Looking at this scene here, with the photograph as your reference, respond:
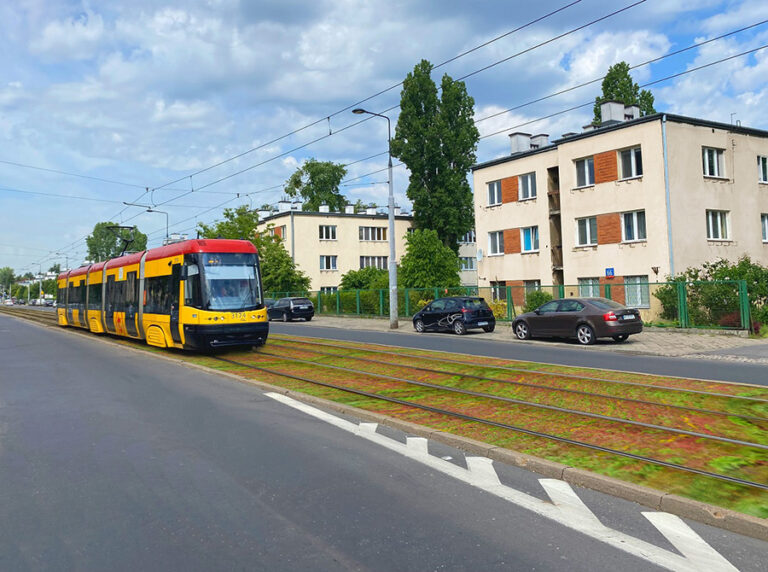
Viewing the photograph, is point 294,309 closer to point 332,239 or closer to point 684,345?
point 332,239

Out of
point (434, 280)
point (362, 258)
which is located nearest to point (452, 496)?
point (434, 280)

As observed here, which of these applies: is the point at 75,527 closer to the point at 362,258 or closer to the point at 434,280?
the point at 434,280

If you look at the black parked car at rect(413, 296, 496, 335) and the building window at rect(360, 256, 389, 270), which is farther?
the building window at rect(360, 256, 389, 270)

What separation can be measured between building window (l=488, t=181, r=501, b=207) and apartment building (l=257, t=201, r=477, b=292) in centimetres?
1617

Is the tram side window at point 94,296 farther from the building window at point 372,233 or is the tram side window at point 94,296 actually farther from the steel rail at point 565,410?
the building window at point 372,233

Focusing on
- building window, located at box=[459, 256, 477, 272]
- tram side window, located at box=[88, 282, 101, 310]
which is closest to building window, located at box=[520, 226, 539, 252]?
tram side window, located at box=[88, 282, 101, 310]

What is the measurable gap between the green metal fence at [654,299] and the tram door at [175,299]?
49.3 ft

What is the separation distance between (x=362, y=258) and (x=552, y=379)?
4692 centimetres

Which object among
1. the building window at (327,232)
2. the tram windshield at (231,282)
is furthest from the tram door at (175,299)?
the building window at (327,232)

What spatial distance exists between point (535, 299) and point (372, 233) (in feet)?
106

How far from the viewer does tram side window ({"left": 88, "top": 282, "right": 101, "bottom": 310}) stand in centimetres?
2293

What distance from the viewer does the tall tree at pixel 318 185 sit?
69.6m

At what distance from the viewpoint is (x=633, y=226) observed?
27.1 meters

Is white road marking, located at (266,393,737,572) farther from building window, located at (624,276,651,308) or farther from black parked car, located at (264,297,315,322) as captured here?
black parked car, located at (264,297,315,322)
